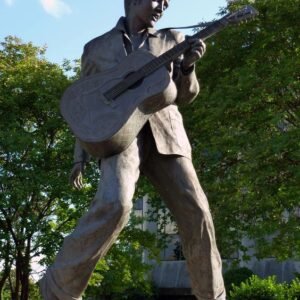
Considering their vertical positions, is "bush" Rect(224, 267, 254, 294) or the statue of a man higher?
"bush" Rect(224, 267, 254, 294)

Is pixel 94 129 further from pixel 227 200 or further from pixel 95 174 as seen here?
pixel 95 174

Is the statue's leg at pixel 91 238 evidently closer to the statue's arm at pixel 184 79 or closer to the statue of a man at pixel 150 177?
the statue of a man at pixel 150 177

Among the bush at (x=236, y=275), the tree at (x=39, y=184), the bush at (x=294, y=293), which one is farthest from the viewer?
the bush at (x=236, y=275)

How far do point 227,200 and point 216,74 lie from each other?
4126 mm

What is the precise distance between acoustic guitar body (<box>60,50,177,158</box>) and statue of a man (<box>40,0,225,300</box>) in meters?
0.13

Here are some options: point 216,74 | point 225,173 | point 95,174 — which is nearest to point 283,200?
point 225,173

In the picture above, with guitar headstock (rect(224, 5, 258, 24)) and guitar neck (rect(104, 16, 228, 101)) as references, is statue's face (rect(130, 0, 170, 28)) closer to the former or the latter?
guitar neck (rect(104, 16, 228, 101))

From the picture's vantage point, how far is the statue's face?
190 inches

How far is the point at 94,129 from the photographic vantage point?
14.4ft

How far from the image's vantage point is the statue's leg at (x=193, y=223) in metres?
4.53

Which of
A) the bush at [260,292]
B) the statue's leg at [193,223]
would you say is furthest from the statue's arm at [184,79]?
the bush at [260,292]

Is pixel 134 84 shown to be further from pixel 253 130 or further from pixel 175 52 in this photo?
pixel 253 130

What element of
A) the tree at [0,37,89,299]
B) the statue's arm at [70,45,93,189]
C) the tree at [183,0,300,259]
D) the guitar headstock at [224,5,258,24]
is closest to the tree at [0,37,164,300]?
the tree at [0,37,89,299]

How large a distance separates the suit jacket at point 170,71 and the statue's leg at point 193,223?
112mm
